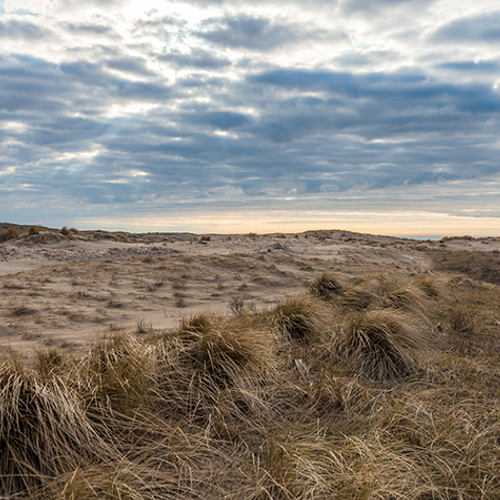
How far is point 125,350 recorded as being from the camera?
3.88 meters

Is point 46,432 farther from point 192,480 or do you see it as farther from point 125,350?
point 125,350

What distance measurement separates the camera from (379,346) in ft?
15.4

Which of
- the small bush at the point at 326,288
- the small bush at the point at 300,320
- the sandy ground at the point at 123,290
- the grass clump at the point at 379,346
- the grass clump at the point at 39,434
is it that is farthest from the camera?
the small bush at the point at 326,288

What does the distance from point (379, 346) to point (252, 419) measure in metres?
2.08

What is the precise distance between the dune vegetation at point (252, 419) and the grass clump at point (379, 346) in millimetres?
16

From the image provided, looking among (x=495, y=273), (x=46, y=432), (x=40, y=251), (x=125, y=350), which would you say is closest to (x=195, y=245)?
(x=40, y=251)

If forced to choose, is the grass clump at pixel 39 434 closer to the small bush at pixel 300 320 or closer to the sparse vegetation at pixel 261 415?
the sparse vegetation at pixel 261 415

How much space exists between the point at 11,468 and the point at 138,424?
85 centimetres

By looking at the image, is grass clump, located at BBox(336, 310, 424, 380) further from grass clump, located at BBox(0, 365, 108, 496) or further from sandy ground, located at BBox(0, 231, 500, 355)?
grass clump, located at BBox(0, 365, 108, 496)

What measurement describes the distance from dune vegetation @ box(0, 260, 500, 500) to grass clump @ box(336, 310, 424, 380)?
2 cm

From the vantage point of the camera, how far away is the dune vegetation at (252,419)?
241 cm

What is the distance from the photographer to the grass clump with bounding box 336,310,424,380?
4.51 m

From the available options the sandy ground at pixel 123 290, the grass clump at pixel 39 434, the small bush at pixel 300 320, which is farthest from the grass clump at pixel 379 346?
the grass clump at pixel 39 434

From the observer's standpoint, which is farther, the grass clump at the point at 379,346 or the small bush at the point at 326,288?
the small bush at the point at 326,288
